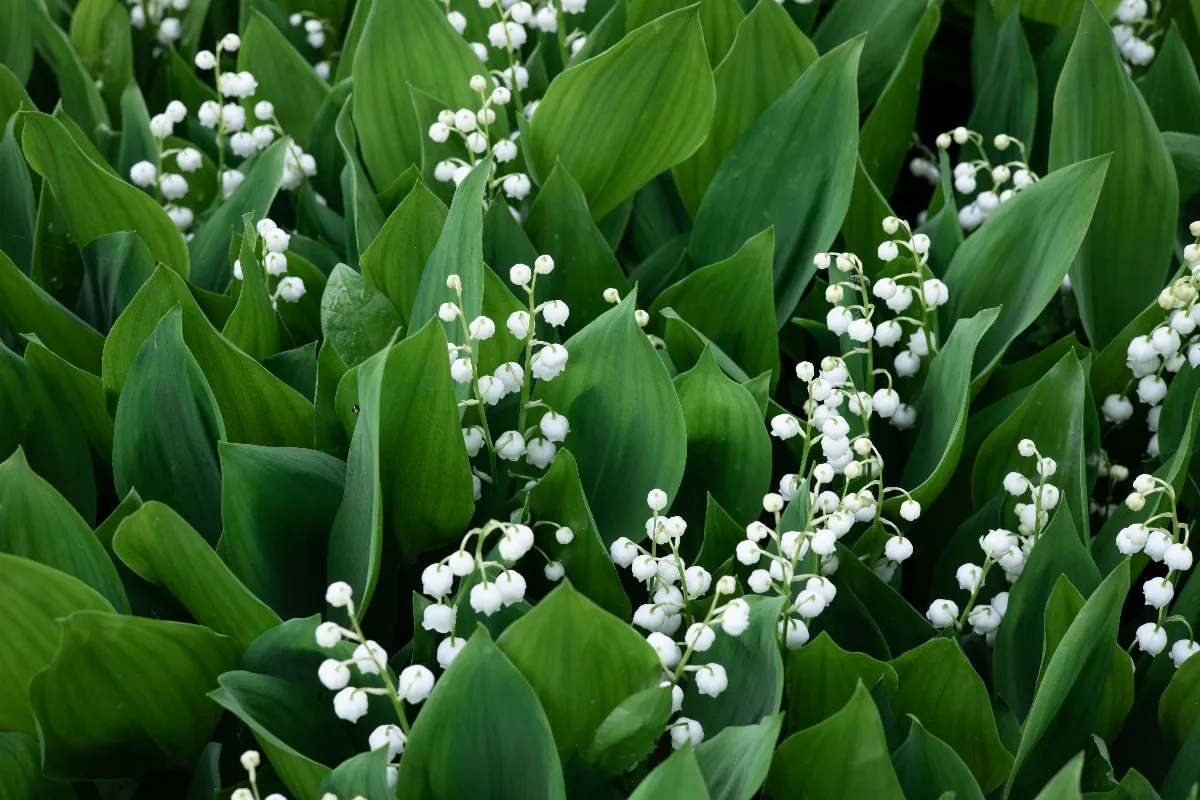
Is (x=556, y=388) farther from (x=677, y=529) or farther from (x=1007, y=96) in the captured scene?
(x=1007, y=96)

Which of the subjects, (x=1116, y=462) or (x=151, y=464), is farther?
(x=1116, y=462)

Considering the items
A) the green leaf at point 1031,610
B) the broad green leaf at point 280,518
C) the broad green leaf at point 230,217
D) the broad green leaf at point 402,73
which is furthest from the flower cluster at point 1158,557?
the broad green leaf at point 230,217

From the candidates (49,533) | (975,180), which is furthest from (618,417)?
(975,180)

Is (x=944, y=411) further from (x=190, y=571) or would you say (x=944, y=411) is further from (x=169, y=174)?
(x=169, y=174)

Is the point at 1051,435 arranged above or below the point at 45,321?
below

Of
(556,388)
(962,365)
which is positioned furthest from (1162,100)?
(556,388)

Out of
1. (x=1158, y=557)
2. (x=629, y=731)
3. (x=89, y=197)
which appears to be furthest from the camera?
(x=89, y=197)

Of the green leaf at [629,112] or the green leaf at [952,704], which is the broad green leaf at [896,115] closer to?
the green leaf at [629,112]
